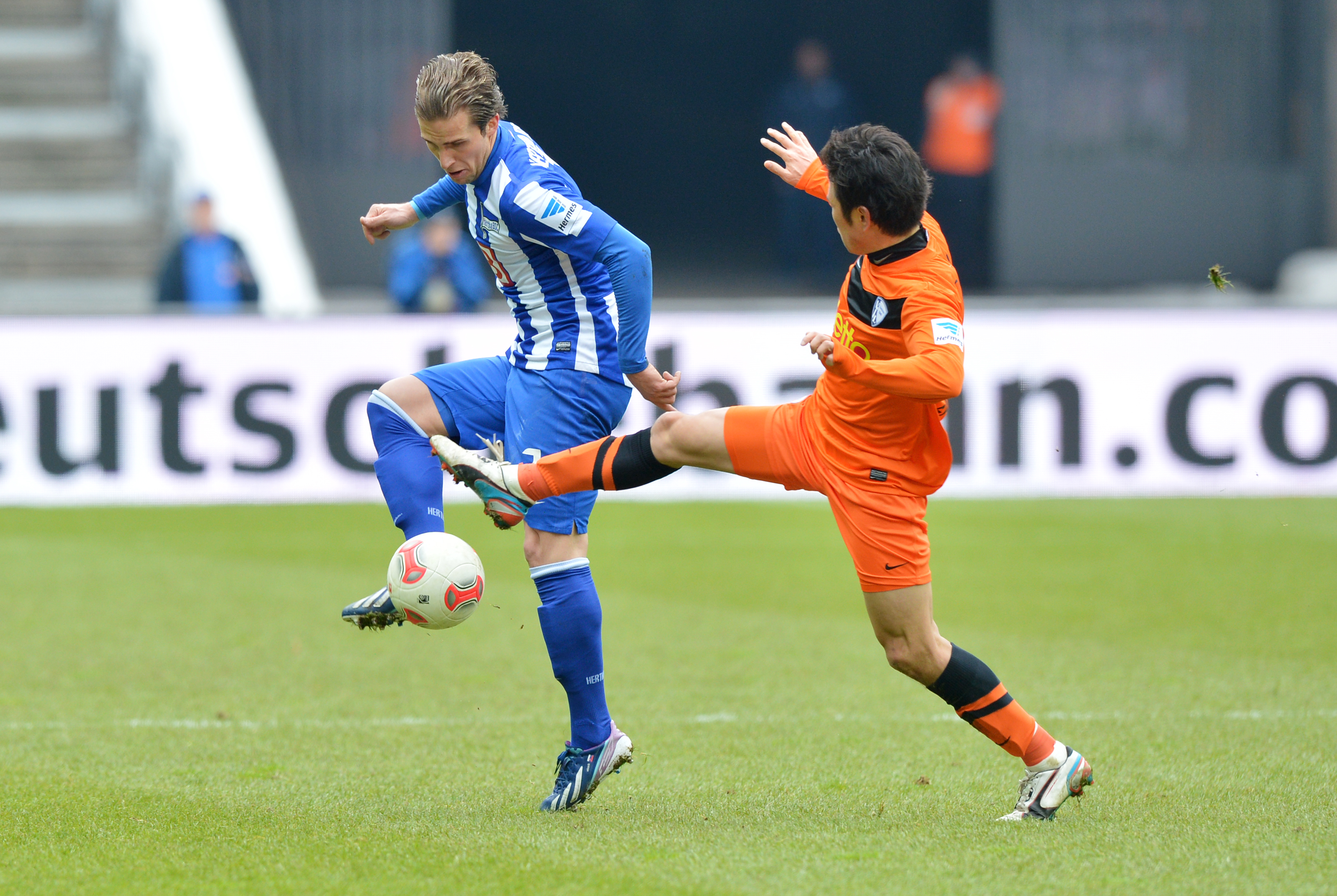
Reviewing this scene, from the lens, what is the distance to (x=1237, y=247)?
19625mm

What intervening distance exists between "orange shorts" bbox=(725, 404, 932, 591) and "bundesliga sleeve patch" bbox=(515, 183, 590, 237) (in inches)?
27.4

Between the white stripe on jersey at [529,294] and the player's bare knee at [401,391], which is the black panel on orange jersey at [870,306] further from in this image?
the player's bare knee at [401,391]

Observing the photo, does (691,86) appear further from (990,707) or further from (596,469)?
(990,707)

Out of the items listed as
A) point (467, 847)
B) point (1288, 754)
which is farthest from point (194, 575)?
point (1288, 754)

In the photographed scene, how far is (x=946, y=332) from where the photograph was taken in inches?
164

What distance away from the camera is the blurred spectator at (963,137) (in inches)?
744

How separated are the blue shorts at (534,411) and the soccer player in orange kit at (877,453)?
0.19 meters

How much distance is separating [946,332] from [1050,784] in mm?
1240

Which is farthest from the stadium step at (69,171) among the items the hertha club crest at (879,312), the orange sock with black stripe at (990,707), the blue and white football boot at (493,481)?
the orange sock with black stripe at (990,707)

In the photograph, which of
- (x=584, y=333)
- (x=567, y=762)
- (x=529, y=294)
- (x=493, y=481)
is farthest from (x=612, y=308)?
(x=567, y=762)

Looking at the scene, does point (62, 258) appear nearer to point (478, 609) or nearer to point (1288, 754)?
point (478, 609)

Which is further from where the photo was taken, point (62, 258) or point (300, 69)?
point (300, 69)

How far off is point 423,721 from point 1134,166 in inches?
607

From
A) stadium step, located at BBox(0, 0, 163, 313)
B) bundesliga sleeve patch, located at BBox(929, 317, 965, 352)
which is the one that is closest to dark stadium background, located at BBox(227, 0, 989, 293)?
stadium step, located at BBox(0, 0, 163, 313)
